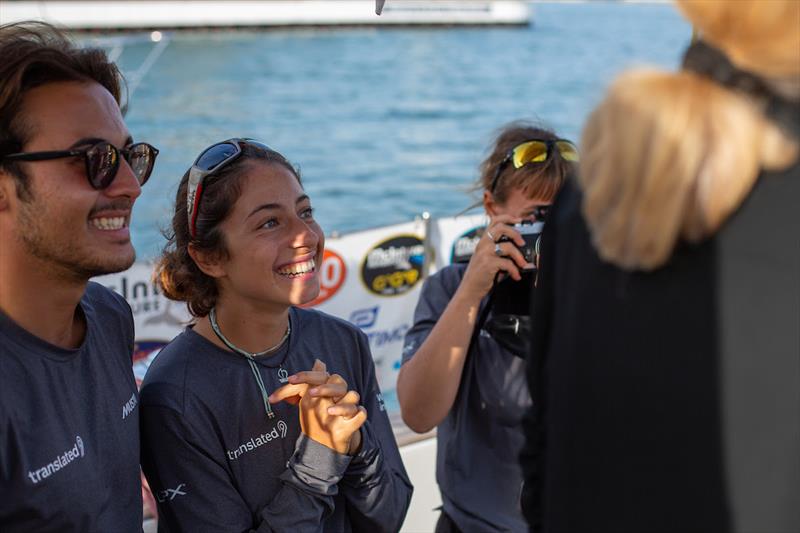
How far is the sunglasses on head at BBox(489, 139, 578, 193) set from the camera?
2432 millimetres

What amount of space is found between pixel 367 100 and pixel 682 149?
27504 mm

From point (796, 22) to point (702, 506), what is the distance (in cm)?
62

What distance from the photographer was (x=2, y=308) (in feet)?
5.18

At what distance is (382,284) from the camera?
5.28m

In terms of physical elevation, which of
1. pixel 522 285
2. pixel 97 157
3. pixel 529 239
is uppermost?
pixel 97 157

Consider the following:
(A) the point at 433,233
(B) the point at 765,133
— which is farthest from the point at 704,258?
(A) the point at 433,233

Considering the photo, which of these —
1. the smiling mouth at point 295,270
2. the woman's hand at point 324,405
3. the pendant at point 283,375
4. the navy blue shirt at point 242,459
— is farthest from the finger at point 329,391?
the smiling mouth at point 295,270

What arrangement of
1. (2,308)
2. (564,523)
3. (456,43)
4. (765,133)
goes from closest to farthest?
(765,133) → (564,523) → (2,308) → (456,43)

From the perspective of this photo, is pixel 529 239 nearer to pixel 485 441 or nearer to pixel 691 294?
pixel 485 441

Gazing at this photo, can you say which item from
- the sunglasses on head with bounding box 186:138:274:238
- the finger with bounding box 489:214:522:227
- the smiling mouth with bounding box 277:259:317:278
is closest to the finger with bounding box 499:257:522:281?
the finger with bounding box 489:214:522:227

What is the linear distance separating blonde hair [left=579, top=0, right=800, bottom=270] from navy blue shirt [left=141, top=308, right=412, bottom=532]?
3.26 ft

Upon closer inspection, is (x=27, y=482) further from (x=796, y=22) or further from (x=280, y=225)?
(x=796, y=22)

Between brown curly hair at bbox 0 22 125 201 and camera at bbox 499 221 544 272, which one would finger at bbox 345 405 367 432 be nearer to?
camera at bbox 499 221 544 272

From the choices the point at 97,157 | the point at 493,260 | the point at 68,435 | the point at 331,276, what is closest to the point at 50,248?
the point at 97,157
